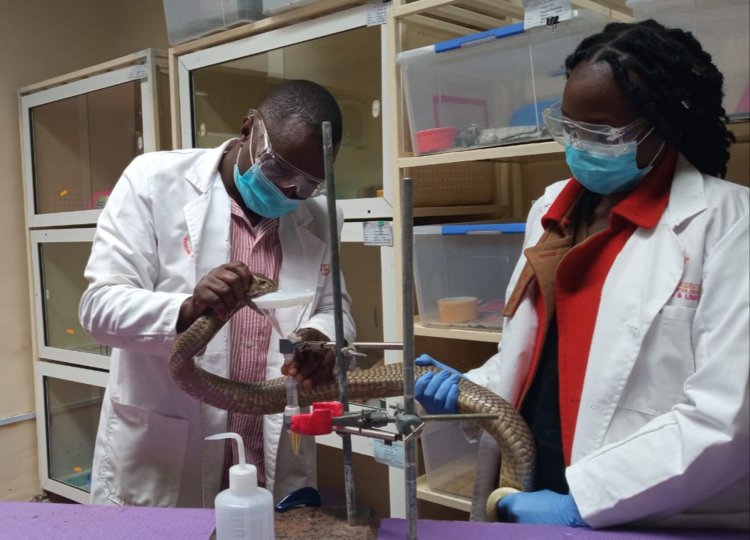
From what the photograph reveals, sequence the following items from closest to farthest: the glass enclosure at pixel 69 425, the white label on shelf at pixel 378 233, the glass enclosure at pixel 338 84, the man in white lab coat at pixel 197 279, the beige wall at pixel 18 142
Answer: the man in white lab coat at pixel 197 279, the white label on shelf at pixel 378 233, the glass enclosure at pixel 338 84, the beige wall at pixel 18 142, the glass enclosure at pixel 69 425

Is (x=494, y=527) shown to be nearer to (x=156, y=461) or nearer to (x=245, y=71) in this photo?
(x=156, y=461)

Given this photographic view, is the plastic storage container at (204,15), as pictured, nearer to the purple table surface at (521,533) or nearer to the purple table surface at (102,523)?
the purple table surface at (102,523)

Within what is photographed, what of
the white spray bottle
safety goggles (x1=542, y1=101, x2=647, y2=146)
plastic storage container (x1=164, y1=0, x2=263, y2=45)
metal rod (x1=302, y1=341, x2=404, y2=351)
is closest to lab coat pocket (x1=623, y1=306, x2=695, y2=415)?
safety goggles (x1=542, y1=101, x2=647, y2=146)

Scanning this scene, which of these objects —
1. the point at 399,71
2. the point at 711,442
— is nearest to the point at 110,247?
the point at 399,71

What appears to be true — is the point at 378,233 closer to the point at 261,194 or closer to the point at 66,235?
the point at 261,194

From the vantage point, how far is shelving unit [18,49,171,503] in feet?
10.7

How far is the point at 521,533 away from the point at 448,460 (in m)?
1.16

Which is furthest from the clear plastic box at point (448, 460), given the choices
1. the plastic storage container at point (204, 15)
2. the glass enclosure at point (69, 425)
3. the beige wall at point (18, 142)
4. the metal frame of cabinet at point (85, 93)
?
the beige wall at point (18, 142)

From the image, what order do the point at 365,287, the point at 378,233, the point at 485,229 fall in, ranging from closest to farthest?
the point at 485,229 < the point at 378,233 < the point at 365,287

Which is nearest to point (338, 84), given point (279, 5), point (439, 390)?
point (279, 5)

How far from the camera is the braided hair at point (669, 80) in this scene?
1.21 m

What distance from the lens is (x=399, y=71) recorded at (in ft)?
Result: 6.77

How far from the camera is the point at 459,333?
2.02 m

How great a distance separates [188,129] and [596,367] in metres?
2.00
